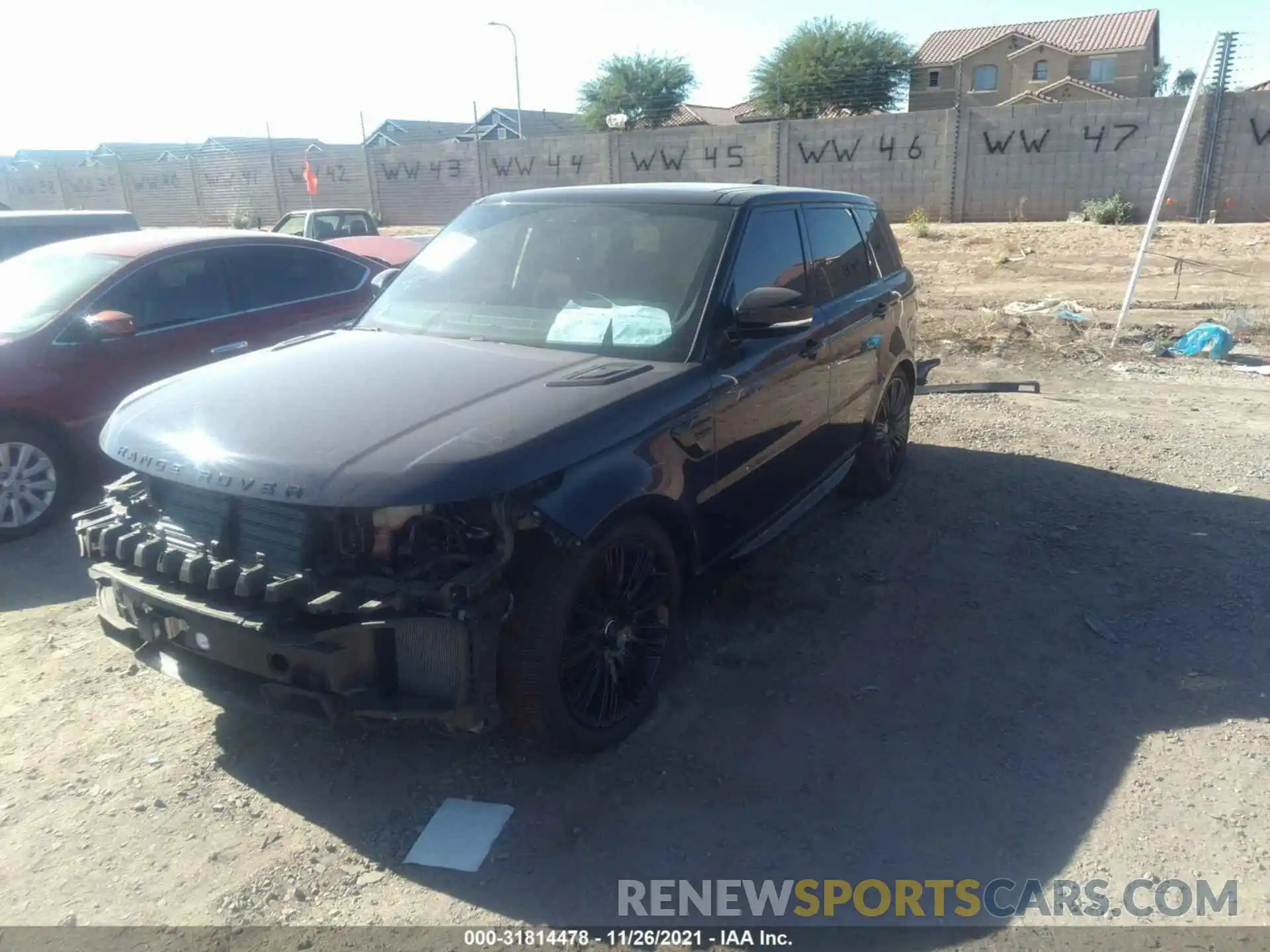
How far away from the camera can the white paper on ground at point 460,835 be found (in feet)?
9.15


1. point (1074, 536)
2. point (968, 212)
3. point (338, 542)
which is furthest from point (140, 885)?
point (968, 212)

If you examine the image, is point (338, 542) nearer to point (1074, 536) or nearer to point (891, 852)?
point (891, 852)

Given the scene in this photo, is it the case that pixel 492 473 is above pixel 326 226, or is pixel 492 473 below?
below

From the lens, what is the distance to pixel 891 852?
111 inches

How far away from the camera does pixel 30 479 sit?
5316 millimetres

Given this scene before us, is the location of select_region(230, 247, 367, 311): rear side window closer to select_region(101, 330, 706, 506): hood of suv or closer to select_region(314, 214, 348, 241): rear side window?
select_region(101, 330, 706, 506): hood of suv

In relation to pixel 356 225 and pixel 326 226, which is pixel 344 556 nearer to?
pixel 326 226

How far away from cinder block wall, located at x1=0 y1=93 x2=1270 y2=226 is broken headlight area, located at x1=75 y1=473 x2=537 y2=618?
1998cm

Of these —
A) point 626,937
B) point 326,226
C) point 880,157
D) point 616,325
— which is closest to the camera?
point 626,937

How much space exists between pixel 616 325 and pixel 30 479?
3.79 meters

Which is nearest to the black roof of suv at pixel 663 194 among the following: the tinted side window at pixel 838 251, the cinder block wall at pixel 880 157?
the tinted side window at pixel 838 251

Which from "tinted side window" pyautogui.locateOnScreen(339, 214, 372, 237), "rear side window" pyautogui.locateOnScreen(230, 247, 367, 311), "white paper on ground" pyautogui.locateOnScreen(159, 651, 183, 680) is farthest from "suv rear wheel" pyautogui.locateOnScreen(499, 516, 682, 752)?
"tinted side window" pyautogui.locateOnScreen(339, 214, 372, 237)

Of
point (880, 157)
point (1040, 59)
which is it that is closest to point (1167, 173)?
point (880, 157)

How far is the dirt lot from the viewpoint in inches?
108
